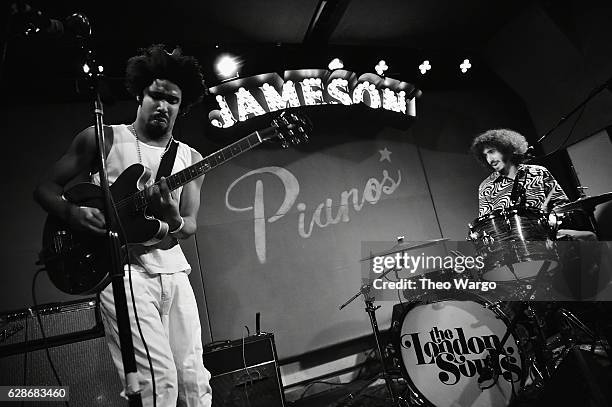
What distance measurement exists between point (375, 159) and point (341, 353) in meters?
2.32

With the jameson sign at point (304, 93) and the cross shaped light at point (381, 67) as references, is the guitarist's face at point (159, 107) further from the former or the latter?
the cross shaped light at point (381, 67)

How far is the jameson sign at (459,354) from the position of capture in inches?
95.3

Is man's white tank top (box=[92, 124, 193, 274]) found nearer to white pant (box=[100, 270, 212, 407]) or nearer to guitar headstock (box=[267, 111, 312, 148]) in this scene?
white pant (box=[100, 270, 212, 407])

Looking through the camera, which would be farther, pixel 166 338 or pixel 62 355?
pixel 62 355

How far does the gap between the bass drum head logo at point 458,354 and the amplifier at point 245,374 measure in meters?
0.94

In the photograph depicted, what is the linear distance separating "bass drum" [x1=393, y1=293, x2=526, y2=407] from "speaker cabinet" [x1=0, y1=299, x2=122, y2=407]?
6.40ft

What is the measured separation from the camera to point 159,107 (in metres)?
2.30

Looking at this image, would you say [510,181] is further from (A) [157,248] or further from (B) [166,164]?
(A) [157,248]

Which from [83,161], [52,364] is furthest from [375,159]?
[52,364]

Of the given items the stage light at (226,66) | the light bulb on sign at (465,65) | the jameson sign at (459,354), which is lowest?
the jameson sign at (459,354)

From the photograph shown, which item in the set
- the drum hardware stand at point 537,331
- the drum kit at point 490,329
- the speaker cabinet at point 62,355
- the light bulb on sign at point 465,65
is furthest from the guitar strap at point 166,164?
the light bulb on sign at point 465,65

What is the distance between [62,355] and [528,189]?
400 cm

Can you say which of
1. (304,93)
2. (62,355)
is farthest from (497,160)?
(62,355)

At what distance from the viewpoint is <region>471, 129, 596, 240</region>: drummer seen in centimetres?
301
